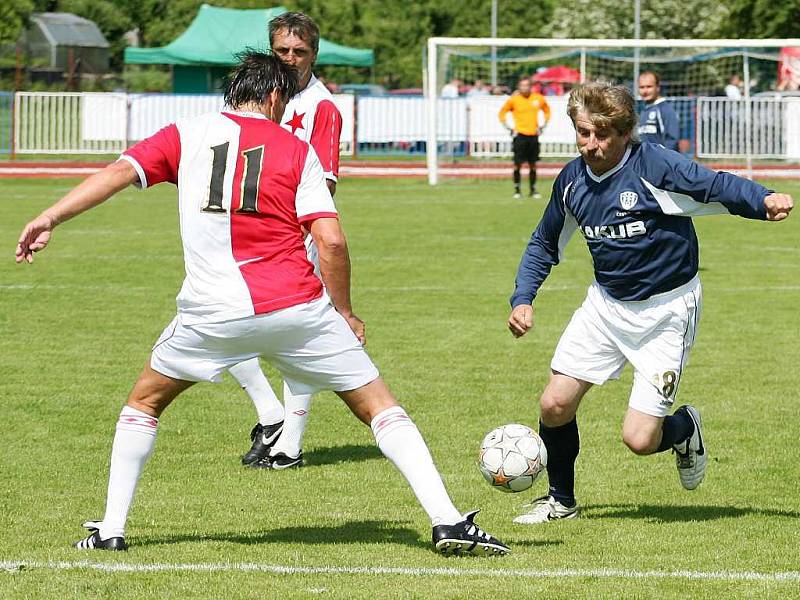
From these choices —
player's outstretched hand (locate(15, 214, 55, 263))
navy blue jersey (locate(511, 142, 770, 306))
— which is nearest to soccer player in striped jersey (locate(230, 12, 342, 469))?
navy blue jersey (locate(511, 142, 770, 306))

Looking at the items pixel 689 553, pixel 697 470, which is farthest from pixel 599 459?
pixel 689 553

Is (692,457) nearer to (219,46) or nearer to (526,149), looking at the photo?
(526,149)

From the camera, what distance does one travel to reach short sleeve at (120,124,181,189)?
5441mm

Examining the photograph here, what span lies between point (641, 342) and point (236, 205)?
193 cm

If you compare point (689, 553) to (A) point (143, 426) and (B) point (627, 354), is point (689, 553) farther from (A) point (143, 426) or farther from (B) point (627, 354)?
(A) point (143, 426)

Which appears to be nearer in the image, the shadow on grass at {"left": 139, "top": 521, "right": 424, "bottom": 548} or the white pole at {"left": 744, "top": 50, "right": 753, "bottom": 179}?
the shadow on grass at {"left": 139, "top": 521, "right": 424, "bottom": 548}

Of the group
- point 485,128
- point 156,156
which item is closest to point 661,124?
point 156,156

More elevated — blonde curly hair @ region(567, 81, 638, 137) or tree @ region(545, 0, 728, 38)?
tree @ region(545, 0, 728, 38)

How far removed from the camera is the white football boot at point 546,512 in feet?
20.9

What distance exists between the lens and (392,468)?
24.5 feet

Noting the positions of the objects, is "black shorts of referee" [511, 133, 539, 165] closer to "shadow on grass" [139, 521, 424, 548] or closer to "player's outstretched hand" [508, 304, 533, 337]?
"player's outstretched hand" [508, 304, 533, 337]

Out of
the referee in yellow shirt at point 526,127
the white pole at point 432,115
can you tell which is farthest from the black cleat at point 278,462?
the white pole at point 432,115

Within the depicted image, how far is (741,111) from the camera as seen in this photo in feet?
100

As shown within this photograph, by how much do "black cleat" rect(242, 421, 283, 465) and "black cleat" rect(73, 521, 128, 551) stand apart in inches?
75.1
